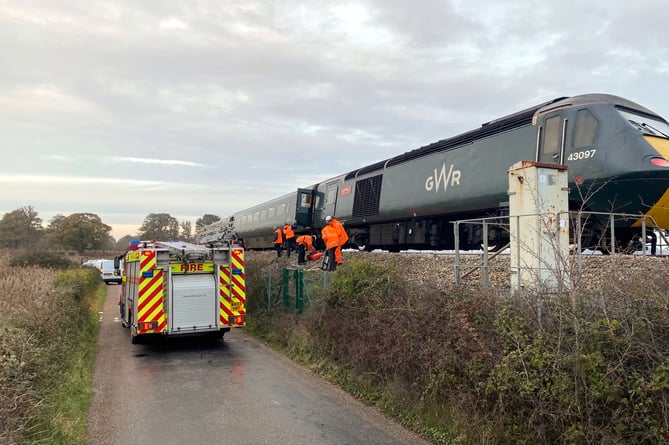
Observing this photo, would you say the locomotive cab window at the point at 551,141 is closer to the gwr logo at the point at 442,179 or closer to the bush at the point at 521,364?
the gwr logo at the point at 442,179

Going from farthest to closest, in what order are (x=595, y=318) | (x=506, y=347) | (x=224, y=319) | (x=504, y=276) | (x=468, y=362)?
1. (x=224, y=319)
2. (x=504, y=276)
3. (x=468, y=362)
4. (x=506, y=347)
5. (x=595, y=318)

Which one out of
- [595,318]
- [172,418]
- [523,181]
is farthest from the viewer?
[523,181]

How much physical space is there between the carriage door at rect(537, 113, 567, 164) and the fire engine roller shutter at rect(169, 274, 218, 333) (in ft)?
22.6

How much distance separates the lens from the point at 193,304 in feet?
31.1

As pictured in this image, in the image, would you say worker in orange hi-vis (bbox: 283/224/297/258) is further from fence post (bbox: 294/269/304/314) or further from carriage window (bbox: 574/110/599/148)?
carriage window (bbox: 574/110/599/148)

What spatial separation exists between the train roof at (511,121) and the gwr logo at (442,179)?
1.99ft

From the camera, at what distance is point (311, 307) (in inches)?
364

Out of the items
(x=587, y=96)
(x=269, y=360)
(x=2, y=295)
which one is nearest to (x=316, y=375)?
(x=269, y=360)

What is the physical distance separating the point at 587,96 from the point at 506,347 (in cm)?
598

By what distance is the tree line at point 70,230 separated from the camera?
2179 inches

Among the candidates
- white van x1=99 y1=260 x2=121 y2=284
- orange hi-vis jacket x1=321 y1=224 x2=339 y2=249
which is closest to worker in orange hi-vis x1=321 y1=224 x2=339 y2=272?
orange hi-vis jacket x1=321 y1=224 x2=339 y2=249

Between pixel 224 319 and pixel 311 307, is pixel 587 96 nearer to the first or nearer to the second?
pixel 311 307

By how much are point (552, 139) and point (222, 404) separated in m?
7.03

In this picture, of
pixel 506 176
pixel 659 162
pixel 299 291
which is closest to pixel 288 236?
pixel 299 291
